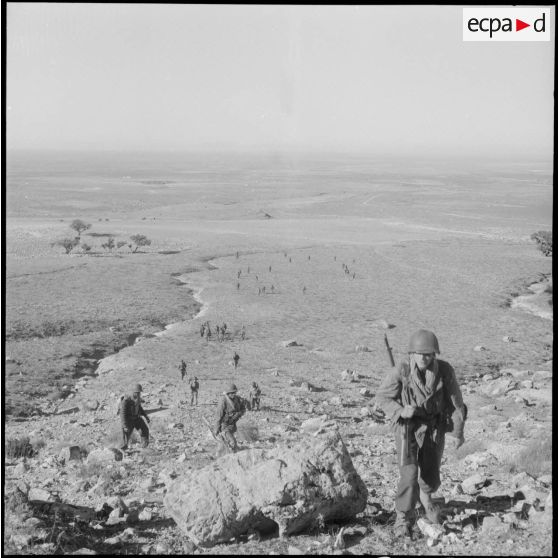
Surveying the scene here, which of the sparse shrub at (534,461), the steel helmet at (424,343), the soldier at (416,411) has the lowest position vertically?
the sparse shrub at (534,461)

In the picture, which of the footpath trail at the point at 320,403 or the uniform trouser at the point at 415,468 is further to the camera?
the footpath trail at the point at 320,403

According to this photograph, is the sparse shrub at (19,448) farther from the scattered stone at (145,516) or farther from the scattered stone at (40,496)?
the scattered stone at (145,516)

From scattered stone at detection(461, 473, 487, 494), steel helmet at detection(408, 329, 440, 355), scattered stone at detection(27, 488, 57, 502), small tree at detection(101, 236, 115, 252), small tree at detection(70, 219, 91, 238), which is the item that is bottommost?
scattered stone at detection(27, 488, 57, 502)

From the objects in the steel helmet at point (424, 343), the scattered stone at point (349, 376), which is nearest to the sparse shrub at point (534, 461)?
the steel helmet at point (424, 343)

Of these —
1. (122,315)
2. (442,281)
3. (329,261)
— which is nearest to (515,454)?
(122,315)

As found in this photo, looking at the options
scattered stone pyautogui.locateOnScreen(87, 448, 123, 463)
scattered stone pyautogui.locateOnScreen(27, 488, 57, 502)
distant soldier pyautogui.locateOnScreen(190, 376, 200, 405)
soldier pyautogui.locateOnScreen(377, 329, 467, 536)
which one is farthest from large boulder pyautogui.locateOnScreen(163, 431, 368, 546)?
distant soldier pyautogui.locateOnScreen(190, 376, 200, 405)

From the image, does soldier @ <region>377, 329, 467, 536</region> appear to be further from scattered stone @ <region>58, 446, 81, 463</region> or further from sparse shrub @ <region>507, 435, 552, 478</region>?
scattered stone @ <region>58, 446, 81, 463</region>
